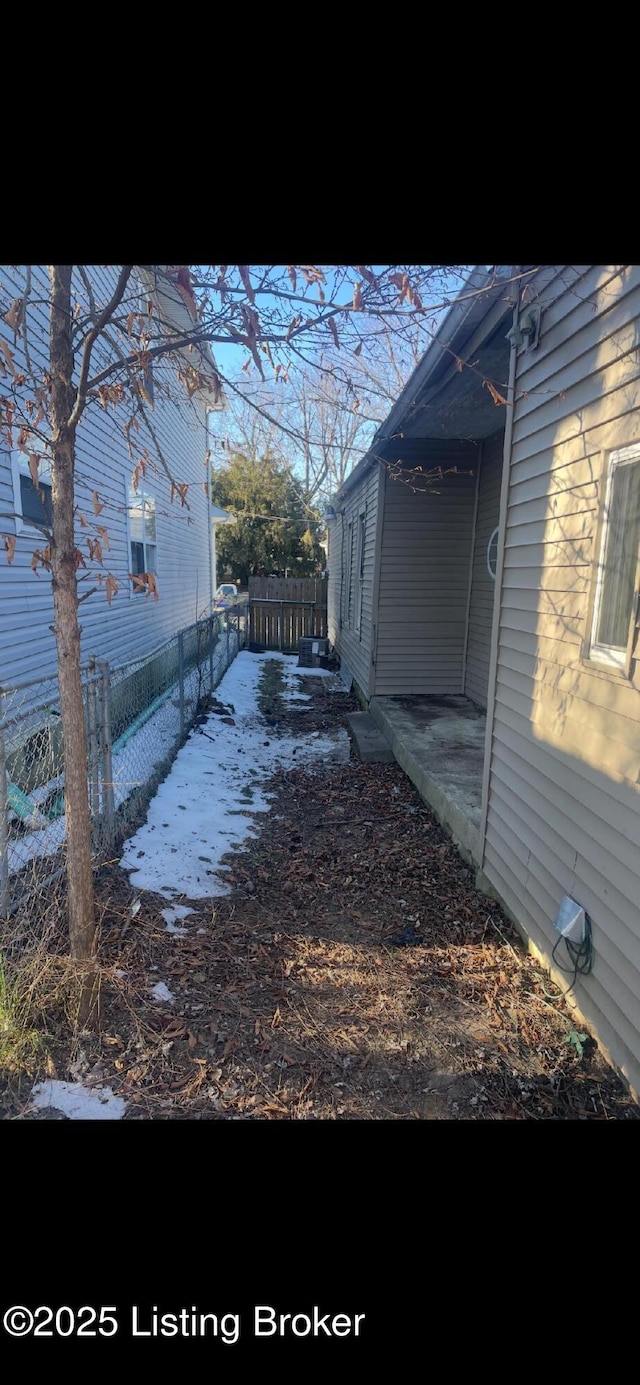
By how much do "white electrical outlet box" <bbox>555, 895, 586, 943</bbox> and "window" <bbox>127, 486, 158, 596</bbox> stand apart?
7601 mm

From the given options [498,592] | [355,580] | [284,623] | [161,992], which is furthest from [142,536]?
[161,992]

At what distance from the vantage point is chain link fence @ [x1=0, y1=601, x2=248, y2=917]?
3.08 m

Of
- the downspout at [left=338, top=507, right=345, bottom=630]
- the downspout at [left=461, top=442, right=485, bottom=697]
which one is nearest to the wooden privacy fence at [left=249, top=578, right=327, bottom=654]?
the downspout at [left=338, top=507, right=345, bottom=630]

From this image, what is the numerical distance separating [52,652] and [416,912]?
411cm

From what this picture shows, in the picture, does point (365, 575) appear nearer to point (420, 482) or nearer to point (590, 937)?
point (420, 482)

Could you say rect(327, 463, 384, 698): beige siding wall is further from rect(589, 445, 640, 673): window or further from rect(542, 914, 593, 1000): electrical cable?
rect(542, 914, 593, 1000): electrical cable

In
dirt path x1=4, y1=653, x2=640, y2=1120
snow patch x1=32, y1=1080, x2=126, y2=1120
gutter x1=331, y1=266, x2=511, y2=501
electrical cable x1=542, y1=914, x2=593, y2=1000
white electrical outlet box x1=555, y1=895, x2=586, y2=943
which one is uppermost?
gutter x1=331, y1=266, x2=511, y2=501

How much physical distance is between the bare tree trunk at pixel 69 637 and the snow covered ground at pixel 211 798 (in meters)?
1.03

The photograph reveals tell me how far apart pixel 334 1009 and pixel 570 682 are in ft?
5.66

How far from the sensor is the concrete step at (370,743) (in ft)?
20.8

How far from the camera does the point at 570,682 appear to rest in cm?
267

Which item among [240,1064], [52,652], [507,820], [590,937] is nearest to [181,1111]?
[240,1064]

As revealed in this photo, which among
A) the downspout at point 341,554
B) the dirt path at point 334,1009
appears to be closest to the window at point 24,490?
the dirt path at point 334,1009
